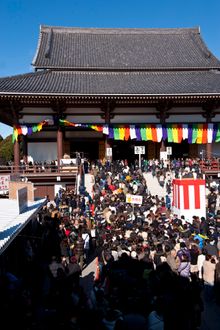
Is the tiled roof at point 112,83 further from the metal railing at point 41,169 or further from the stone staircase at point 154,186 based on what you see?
the stone staircase at point 154,186

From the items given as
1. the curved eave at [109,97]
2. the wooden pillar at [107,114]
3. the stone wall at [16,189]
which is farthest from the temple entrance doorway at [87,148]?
the stone wall at [16,189]

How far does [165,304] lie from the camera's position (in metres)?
6.20

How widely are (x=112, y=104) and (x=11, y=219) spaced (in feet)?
49.0

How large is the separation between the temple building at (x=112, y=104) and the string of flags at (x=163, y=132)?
2.5 inches

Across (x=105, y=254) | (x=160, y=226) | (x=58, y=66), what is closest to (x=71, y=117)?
(x=58, y=66)

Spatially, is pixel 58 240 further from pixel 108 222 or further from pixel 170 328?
pixel 170 328

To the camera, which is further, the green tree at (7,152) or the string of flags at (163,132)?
the green tree at (7,152)

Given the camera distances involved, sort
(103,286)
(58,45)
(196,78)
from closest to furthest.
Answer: (103,286) → (196,78) → (58,45)

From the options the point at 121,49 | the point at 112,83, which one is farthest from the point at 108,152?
the point at 121,49

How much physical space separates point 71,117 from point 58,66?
554 centimetres

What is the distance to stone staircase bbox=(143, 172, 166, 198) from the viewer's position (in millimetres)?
19688

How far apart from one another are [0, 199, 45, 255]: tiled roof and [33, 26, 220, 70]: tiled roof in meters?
17.0

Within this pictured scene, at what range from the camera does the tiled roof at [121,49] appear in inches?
1142

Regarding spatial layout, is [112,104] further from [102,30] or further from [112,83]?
[102,30]
